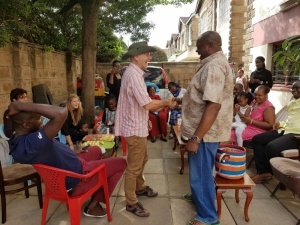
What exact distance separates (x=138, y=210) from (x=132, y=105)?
1189 mm

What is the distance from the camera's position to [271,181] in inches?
144

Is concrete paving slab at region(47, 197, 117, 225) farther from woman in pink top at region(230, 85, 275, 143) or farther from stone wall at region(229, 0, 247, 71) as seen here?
stone wall at region(229, 0, 247, 71)

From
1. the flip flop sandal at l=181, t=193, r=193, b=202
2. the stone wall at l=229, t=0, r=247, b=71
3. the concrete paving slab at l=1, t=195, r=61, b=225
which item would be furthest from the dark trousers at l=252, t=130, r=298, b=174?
the stone wall at l=229, t=0, r=247, b=71

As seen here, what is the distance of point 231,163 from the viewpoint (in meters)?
2.53

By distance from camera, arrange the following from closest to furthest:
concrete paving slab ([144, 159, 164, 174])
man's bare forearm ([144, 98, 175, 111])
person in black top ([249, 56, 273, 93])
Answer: man's bare forearm ([144, 98, 175, 111]) < concrete paving slab ([144, 159, 164, 174]) < person in black top ([249, 56, 273, 93])

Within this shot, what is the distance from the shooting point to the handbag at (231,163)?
2.52 metres

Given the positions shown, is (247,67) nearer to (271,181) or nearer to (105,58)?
(271,181)

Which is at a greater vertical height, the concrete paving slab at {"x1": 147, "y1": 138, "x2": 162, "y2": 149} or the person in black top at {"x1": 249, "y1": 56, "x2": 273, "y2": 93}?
the person in black top at {"x1": 249, "y1": 56, "x2": 273, "y2": 93}

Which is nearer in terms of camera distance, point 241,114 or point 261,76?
point 241,114

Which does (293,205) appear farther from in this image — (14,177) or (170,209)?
(14,177)

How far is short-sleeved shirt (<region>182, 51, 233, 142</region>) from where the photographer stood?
210cm

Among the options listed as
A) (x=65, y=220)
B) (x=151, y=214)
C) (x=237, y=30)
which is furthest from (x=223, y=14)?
(x=65, y=220)

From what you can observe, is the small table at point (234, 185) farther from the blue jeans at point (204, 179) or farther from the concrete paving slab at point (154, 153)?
the concrete paving slab at point (154, 153)

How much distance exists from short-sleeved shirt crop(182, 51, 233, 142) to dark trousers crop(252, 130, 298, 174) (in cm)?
151
